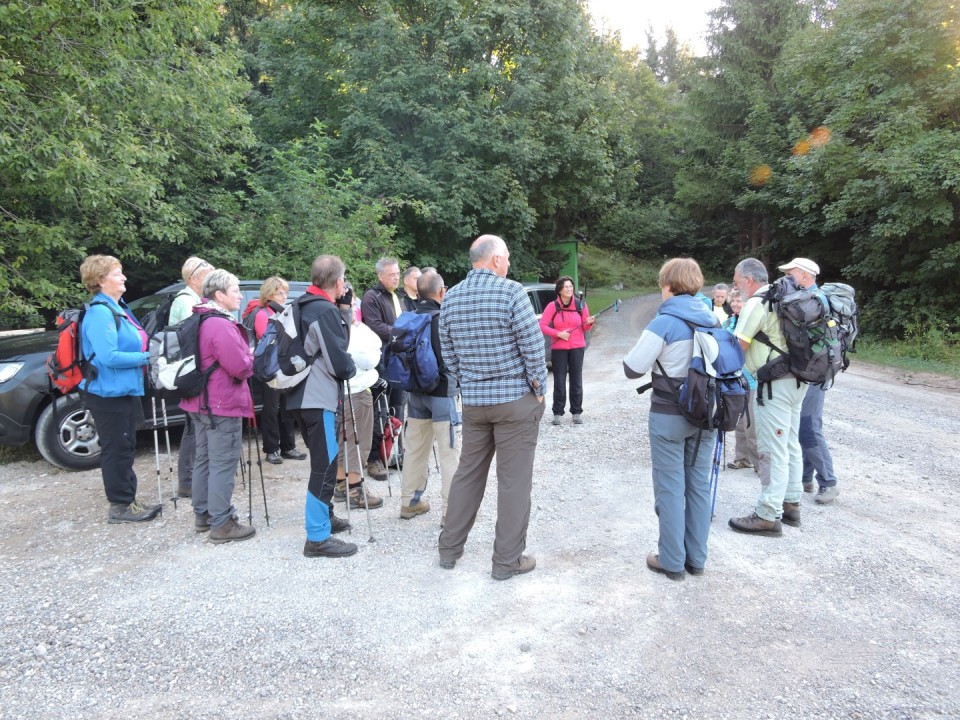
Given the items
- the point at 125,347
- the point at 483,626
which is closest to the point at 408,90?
the point at 125,347

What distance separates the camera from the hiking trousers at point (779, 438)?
4.69m

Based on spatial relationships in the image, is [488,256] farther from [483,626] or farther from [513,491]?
[483,626]

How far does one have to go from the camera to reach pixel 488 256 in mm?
3986

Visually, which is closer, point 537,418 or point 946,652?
point 946,652

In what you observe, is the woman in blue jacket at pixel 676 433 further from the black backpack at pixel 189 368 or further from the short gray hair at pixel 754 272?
the black backpack at pixel 189 368

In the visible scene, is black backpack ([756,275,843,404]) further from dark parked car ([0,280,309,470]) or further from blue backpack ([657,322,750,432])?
dark parked car ([0,280,309,470])

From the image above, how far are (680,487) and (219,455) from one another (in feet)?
10.5

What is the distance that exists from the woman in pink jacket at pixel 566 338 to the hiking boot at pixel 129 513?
460cm

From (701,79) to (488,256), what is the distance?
30.7 m

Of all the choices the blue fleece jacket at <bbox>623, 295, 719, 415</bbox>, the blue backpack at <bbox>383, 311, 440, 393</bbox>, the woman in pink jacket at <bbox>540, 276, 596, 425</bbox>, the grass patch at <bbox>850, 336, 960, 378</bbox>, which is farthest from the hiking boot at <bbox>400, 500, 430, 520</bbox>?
the grass patch at <bbox>850, 336, 960, 378</bbox>

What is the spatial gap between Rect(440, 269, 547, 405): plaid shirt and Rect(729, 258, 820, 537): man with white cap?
1829 mm

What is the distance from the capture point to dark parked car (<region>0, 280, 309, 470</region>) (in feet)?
20.0

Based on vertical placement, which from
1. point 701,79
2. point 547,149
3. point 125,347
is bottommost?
point 125,347

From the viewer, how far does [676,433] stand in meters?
3.93
